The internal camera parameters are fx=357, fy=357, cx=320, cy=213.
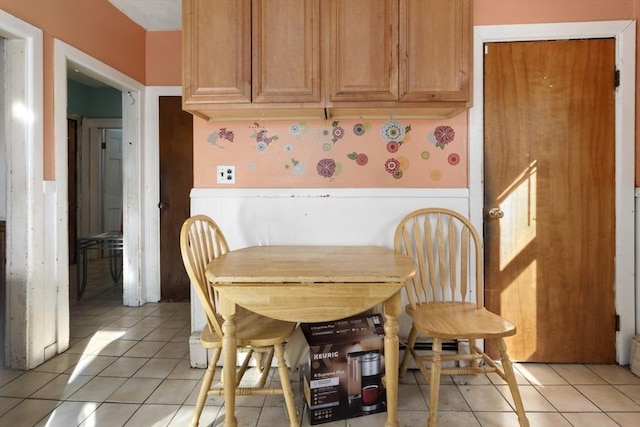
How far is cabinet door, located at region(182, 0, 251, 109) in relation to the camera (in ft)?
5.82

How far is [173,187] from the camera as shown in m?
3.35

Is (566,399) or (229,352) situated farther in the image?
(566,399)

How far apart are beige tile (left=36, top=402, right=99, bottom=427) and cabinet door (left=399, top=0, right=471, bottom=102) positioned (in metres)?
2.09

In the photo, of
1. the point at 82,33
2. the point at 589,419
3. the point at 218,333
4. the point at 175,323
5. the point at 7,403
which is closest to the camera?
the point at 218,333

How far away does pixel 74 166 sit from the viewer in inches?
186

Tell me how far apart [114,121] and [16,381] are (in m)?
3.71

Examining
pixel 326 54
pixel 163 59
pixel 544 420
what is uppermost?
pixel 163 59

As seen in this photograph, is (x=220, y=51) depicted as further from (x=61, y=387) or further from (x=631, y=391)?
(x=631, y=391)

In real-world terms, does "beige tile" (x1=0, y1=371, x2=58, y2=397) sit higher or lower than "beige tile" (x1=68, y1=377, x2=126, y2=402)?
higher

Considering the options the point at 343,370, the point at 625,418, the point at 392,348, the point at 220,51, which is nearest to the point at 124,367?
the point at 343,370

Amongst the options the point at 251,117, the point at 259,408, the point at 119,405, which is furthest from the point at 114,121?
the point at 259,408

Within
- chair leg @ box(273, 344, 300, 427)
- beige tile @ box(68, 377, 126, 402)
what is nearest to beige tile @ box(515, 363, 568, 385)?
chair leg @ box(273, 344, 300, 427)

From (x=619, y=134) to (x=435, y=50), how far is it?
1199 mm

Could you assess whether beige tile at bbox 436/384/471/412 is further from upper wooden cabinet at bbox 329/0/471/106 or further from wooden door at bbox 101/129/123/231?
wooden door at bbox 101/129/123/231
